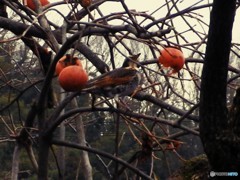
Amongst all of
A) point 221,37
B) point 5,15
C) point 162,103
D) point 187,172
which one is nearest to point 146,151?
point 162,103

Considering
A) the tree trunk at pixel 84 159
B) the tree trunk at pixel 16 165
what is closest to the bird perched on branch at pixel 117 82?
the tree trunk at pixel 84 159

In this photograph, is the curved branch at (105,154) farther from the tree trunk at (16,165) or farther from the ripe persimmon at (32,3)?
the ripe persimmon at (32,3)

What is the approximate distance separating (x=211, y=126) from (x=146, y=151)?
52 centimetres

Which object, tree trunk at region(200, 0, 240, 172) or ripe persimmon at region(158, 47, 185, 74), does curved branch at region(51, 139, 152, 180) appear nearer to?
ripe persimmon at region(158, 47, 185, 74)

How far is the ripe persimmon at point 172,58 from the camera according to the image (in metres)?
2.00

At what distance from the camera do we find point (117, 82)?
6.29 ft

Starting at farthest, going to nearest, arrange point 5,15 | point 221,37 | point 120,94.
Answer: point 5,15 → point 120,94 → point 221,37

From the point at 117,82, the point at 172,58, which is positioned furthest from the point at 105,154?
the point at 172,58

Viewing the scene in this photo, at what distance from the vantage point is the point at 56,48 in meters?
2.12

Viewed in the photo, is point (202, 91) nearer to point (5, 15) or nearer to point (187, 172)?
point (187, 172)

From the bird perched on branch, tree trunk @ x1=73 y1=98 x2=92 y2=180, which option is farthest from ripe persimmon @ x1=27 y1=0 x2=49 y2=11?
the bird perched on branch

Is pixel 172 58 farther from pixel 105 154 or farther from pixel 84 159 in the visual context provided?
pixel 84 159

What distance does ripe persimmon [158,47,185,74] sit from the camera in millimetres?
2002

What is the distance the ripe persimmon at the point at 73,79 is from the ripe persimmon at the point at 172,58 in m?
0.33
